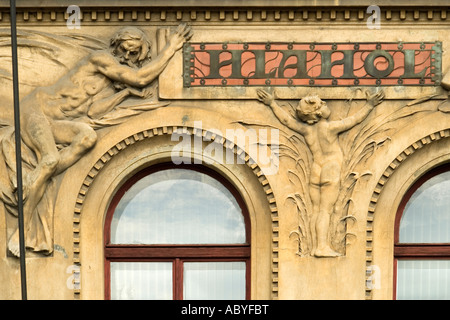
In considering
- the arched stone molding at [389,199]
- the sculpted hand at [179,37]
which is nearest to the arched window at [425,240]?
the arched stone molding at [389,199]

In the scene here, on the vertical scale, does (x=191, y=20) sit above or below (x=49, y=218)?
above

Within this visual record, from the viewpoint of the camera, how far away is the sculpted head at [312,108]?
11.7 metres

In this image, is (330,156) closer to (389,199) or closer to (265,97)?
(389,199)

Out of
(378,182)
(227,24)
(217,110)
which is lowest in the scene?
(378,182)

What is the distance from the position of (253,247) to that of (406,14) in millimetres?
3486

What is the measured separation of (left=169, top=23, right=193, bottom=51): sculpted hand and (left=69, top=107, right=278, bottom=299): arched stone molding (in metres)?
1.01

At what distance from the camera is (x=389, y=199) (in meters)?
12.0

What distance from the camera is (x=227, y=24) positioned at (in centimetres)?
1193

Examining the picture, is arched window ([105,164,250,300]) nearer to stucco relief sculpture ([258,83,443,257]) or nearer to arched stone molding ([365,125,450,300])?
stucco relief sculpture ([258,83,443,257])

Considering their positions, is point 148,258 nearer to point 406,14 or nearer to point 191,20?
point 191,20

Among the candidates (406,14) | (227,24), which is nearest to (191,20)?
(227,24)

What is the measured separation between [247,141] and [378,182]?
1709mm

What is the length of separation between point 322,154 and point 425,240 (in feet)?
5.85
